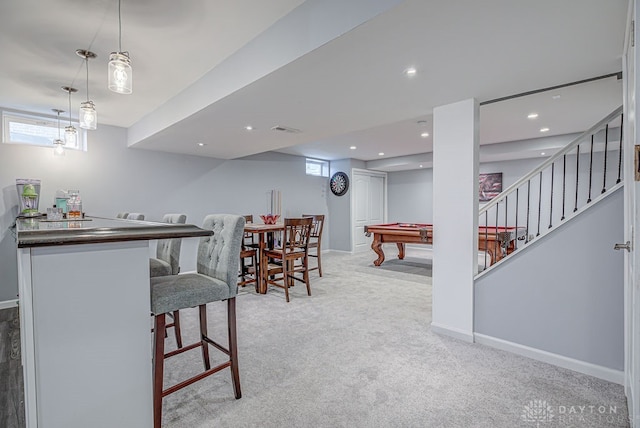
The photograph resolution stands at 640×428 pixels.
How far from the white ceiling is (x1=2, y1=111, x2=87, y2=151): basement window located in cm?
37

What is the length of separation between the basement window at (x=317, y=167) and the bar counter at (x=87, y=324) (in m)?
6.10

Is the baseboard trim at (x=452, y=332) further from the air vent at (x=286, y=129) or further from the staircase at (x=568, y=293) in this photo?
the air vent at (x=286, y=129)

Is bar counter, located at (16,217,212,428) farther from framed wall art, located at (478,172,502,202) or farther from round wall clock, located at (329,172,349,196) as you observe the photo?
framed wall art, located at (478,172,502,202)

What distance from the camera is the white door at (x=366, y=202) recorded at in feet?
24.1

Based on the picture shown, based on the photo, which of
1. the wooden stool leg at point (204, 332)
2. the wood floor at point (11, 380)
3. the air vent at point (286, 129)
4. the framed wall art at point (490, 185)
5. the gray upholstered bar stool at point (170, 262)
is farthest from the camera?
the framed wall art at point (490, 185)

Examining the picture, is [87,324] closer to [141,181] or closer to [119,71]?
[119,71]

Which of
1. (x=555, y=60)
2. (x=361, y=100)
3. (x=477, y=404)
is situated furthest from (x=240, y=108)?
(x=477, y=404)

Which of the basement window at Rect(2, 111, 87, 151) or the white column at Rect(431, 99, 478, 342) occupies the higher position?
the basement window at Rect(2, 111, 87, 151)

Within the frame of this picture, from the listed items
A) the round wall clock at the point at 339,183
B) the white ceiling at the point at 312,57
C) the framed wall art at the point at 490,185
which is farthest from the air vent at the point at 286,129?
the framed wall art at the point at 490,185

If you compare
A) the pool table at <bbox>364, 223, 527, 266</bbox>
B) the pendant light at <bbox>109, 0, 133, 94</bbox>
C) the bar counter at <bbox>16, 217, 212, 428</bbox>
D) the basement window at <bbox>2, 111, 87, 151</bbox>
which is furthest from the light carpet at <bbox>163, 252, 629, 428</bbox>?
the basement window at <bbox>2, 111, 87, 151</bbox>

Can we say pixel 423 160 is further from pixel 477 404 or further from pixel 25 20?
pixel 25 20

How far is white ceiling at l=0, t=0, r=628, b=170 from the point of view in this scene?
1.51 metres

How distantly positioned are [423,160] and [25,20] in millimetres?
6182

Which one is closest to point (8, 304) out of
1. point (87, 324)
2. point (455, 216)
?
point (87, 324)
